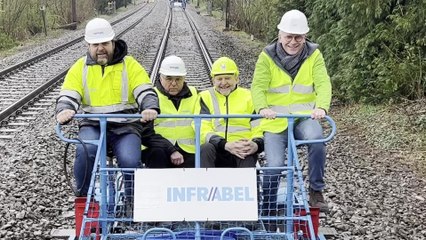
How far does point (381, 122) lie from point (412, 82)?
33.7 inches

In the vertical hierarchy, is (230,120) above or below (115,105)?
below

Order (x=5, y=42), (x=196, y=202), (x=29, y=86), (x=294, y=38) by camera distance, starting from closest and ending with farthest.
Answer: (x=196, y=202)
(x=294, y=38)
(x=29, y=86)
(x=5, y=42)

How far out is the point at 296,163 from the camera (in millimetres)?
4453

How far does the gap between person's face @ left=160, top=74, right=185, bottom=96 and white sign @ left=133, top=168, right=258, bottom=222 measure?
996mm

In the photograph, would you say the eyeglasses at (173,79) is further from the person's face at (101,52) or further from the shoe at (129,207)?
the shoe at (129,207)

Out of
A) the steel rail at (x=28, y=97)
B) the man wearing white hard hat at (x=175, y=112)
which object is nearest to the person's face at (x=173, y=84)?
the man wearing white hard hat at (x=175, y=112)

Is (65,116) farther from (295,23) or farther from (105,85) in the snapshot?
(295,23)

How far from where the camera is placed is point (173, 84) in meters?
5.11

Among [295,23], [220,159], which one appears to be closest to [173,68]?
[220,159]

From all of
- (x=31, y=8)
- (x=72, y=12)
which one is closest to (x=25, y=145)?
(x=31, y=8)

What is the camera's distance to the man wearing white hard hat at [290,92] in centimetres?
475

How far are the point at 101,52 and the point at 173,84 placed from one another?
26.4 inches

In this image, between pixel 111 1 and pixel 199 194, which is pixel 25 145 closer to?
pixel 199 194

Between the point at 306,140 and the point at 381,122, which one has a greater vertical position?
the point at 306,140
